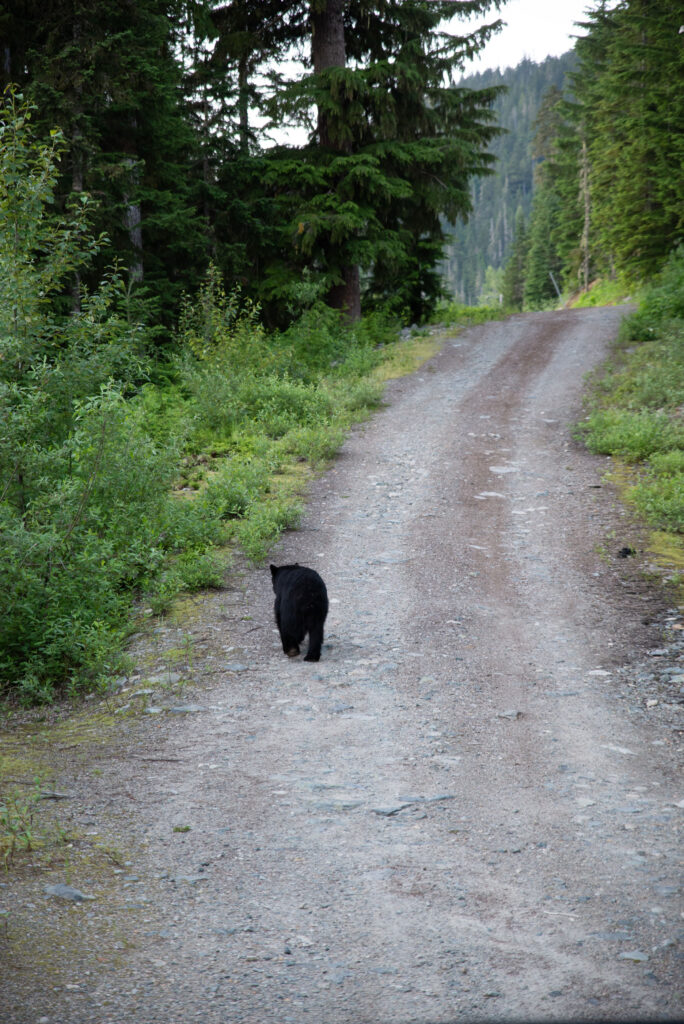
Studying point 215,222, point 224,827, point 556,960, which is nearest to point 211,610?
point 224,827

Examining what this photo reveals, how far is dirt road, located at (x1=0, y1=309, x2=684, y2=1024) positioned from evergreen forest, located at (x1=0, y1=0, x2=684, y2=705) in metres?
1.30

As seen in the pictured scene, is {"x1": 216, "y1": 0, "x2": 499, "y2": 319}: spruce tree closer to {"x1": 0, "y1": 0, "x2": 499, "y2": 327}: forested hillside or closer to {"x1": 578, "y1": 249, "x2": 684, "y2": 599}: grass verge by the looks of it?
{"x1": 0, "y1": 0, "x2": 499, "y2": 327}: forested hillside

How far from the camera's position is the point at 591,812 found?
4312 millimetres

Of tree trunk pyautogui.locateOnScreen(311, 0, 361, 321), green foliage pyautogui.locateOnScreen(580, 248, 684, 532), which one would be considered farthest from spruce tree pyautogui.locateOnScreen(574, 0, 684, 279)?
tree trunk pyautogui.locateOnScreen(311, 0, 361, 321)

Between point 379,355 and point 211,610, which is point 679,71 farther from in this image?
point 211,610

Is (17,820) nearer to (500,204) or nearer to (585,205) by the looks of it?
(585,205)

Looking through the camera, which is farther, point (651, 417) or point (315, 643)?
point (651, 417)

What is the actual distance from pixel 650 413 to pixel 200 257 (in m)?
11.4

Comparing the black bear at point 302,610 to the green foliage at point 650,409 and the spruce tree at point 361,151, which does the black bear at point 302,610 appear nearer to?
the green foliage at point 650,409

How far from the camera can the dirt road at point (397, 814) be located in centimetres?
310

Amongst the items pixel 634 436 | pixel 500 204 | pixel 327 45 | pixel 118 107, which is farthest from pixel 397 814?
pixel 500 204

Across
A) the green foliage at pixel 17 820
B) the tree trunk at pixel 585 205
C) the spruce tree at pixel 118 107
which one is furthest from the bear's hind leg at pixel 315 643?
the tree trunk at pixel 585 205

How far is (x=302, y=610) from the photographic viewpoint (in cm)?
628

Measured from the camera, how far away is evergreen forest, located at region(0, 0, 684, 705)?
6.97 metres
